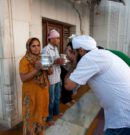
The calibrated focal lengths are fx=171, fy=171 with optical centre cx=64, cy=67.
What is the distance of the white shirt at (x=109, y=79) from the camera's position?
4.09ft

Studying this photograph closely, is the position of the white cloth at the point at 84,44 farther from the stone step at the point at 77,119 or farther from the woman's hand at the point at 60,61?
the stone step at the point at 77,119

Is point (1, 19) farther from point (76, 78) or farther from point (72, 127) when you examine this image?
point (72, 127)

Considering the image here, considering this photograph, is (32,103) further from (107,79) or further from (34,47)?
(107,79)

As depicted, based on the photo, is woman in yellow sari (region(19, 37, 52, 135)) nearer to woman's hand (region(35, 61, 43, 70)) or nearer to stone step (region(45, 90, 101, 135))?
woman's hand (region(35, 61, 43, 70))

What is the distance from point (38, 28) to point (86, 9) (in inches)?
105

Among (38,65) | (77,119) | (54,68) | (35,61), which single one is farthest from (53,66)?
(77,119)

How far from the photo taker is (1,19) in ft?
7.88

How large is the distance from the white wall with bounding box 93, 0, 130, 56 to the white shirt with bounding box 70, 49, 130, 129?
15.6ft

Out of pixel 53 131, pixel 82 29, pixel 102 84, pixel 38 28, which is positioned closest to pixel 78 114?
pixel 53 131

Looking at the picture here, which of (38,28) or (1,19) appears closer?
(1,19)

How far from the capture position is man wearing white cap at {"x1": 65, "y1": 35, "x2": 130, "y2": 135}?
125 cm

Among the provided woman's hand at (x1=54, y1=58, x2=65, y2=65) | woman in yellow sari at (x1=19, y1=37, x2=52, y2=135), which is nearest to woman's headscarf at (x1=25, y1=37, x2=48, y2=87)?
woman in yellow sari at (x1=19, y1=37, x2=52, y2=135)

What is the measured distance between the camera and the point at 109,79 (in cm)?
129

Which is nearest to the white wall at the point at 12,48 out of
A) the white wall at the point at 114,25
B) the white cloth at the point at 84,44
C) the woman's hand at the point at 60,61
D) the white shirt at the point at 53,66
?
the white shirt at the point at 53,66
